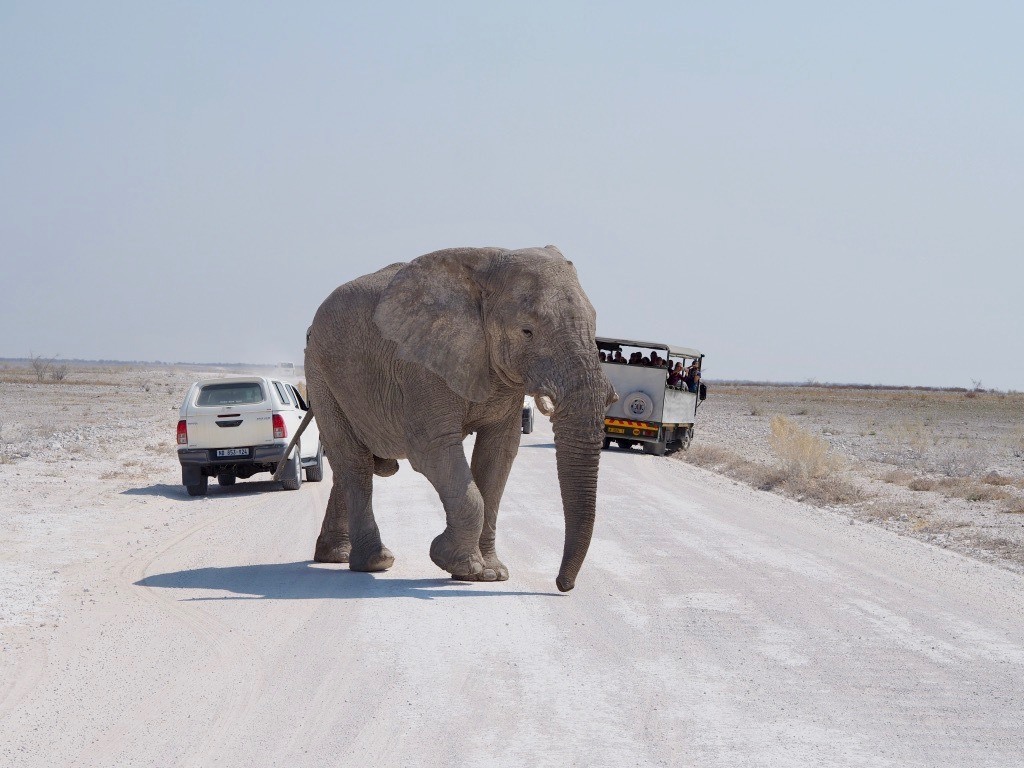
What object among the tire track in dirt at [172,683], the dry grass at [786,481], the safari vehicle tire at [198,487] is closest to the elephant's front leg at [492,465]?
the tire track in dirt at [172,683]

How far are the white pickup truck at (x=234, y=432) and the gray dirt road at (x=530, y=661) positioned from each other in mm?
5715

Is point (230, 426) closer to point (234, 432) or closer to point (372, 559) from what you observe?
point (234, 432)

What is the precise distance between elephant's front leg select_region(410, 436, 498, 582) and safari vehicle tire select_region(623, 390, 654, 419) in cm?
2080

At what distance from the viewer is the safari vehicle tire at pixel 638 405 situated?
3048cm

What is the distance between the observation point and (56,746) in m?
5.60

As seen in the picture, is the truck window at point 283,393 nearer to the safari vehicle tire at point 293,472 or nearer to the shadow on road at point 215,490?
the safari vehicle tire at point 293,472

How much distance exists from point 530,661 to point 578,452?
7.13 feet

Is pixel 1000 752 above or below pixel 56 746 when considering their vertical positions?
above

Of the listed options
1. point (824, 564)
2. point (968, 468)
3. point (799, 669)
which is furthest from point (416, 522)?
point (968, 468)

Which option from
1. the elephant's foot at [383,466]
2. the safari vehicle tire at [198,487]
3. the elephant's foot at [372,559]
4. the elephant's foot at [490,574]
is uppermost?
the elephant's foot at [383,466]

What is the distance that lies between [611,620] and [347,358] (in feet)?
13.1

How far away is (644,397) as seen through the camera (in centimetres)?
3050

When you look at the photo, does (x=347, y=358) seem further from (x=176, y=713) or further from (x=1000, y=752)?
(x=1000, y=752)

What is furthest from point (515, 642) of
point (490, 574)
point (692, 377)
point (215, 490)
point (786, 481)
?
point (692, 377)
